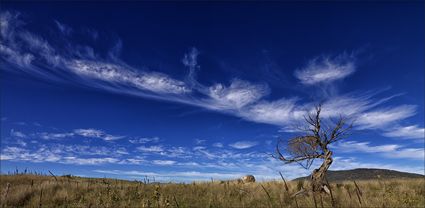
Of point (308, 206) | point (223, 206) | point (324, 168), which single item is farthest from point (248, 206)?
point (324, 168)

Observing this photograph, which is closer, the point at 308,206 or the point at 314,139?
the point at 308,206

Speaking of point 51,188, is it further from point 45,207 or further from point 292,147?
point 292,147

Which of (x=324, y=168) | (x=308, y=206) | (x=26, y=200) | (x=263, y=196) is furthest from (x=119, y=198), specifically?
(x=324, y=168)

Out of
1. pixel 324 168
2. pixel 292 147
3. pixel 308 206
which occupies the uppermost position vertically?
pixel 292 147

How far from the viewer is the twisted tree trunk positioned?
14516 millimetres

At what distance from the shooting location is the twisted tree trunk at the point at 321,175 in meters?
14.5

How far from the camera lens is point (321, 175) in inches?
595

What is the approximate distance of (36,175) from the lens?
915 inches

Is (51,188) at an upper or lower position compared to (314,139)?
lower

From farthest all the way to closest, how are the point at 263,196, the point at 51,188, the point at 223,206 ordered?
1. the point at 51,188
2. the point at 263,196
3. the point at 223,206

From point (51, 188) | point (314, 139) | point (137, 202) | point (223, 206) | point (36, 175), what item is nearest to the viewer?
point (223, 206)

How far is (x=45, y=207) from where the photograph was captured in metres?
11.1

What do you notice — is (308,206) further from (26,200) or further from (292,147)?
(26,200)

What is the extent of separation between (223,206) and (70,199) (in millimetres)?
6424
